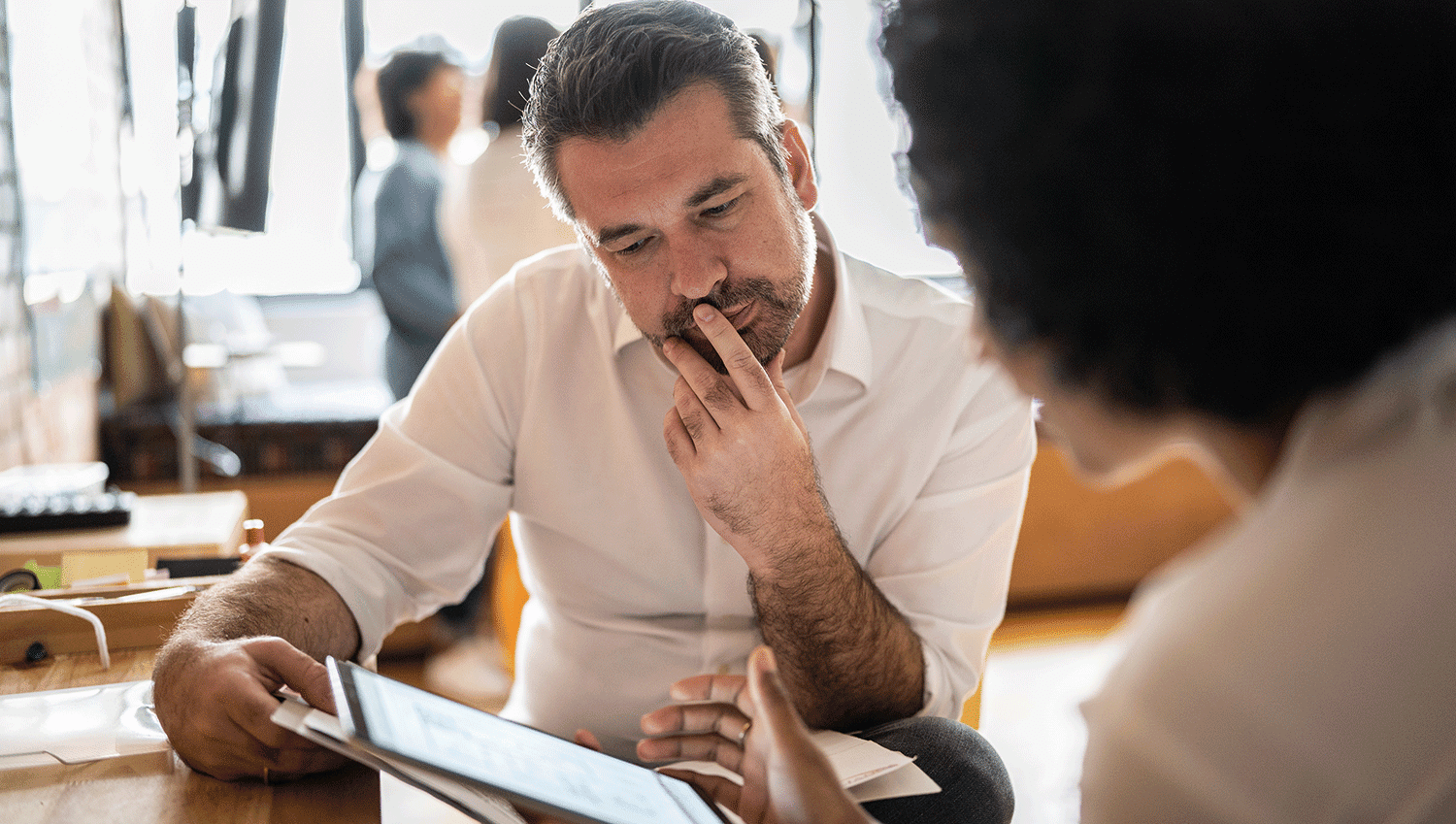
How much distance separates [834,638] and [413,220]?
2044mm

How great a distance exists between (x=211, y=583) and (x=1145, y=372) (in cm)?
105

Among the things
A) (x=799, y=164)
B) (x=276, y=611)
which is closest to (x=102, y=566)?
(x=276, y=611)

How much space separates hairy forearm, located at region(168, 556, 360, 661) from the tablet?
0.26 m

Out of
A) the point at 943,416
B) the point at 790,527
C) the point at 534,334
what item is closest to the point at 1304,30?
the point at 790,527

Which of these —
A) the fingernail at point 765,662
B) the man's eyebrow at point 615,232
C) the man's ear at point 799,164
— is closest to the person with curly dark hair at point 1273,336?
the fingernail at point 765,662

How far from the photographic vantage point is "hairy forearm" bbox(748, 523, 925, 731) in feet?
3.60

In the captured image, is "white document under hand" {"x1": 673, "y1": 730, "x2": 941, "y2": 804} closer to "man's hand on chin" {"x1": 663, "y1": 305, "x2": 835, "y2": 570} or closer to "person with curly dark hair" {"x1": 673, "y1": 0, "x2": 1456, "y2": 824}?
"man's hand on chin" {"x1": 663, "y1": 305, "x2": 835, "y2": 570}

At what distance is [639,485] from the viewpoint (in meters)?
1.29

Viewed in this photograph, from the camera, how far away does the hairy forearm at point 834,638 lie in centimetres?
110

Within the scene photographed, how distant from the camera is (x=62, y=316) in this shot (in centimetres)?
287

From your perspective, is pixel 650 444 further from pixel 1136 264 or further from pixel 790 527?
pixel 1136 264

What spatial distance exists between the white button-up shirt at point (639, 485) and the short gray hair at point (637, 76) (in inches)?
8.6

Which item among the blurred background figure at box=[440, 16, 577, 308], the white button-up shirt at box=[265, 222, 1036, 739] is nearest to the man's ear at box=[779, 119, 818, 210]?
the white button-up shirt at box=[265, 222, 1036, 739]

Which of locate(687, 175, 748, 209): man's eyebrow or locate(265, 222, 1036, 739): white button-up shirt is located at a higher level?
locate(687, 175, 748, 209): man's eyebrow
